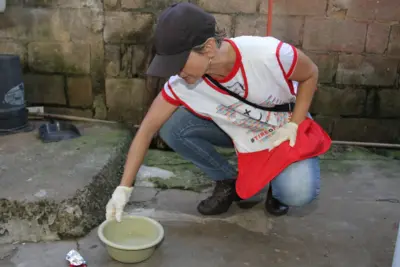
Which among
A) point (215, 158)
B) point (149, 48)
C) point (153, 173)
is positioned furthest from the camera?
point (149, 48)

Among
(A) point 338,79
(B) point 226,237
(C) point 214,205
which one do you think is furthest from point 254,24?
(B) point 226,237

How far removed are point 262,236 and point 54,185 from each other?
88 centimetres

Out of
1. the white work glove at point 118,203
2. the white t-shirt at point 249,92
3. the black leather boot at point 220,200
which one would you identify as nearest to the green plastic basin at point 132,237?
the white work glove at point 118,203

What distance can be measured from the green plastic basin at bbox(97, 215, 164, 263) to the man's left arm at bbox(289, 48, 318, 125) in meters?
A: 0.67

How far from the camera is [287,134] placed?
162 cm

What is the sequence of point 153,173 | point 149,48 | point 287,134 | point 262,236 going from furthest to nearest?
1. point 149,48
2. point 153,173
3. point 262,236
4. point 287,134

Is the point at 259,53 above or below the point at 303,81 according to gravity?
above

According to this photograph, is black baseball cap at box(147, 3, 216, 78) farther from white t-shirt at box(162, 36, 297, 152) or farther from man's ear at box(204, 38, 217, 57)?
white t-shirt at box(162, 36, 297, 152)

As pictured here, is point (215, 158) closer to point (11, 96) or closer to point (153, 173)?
point (153, 173)

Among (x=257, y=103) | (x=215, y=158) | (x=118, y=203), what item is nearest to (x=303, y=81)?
(x=257, y=103)

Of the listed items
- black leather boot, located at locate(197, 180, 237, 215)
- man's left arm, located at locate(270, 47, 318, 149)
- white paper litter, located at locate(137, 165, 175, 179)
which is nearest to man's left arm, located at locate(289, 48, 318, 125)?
man's left arm, located at locate(270, 47, 318, 149)

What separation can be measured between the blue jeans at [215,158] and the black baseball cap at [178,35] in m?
0.46

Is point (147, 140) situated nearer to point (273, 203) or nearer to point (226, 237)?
point (226, 237)

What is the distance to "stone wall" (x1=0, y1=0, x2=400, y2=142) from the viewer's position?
259 centimetres
